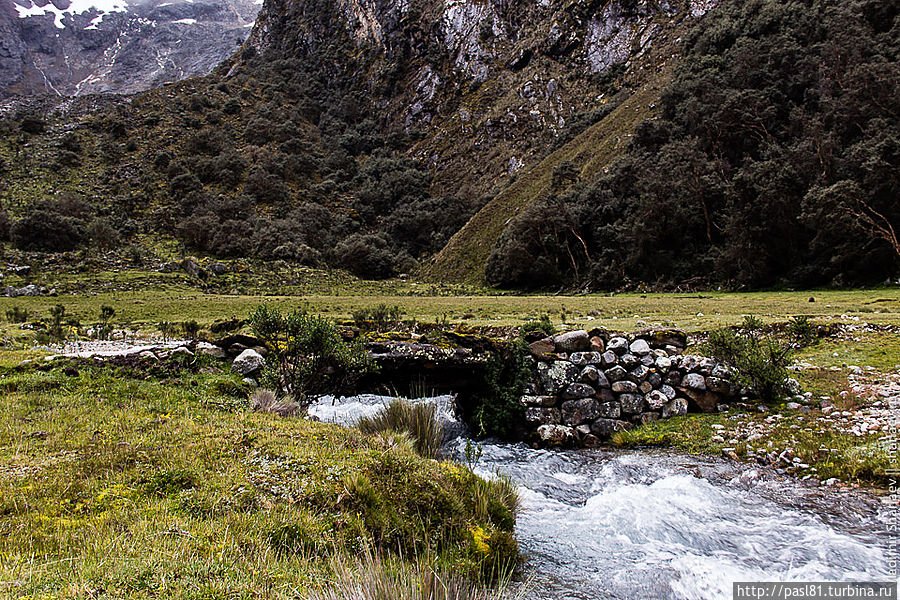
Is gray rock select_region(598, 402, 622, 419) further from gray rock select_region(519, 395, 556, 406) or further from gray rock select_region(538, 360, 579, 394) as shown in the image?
gray rock select_region(519, 395, 556, 406)

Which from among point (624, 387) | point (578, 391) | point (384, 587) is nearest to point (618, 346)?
point (624, 387)

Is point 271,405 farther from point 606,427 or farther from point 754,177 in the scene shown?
point 754,177

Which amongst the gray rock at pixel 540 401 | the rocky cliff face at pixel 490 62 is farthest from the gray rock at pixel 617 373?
the rocky cliff face at pixel 490 62

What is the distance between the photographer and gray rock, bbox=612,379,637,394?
998 cm

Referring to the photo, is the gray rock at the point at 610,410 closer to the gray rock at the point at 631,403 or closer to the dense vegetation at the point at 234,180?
the gray rock at the point at 631,403

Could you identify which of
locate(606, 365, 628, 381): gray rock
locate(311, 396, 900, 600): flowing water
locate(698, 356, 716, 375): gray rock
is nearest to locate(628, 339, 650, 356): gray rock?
locate(606, 365, 628, 381): gray rock

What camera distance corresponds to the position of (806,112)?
37.0 metres

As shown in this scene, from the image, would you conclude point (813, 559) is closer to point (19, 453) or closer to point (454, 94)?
point (19, 453)

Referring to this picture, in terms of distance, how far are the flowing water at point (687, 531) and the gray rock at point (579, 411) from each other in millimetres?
1951

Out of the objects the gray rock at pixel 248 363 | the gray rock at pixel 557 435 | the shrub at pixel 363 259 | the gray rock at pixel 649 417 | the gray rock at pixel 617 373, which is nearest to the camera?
the gray rock at pixel 557 435

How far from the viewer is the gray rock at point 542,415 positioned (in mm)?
9930

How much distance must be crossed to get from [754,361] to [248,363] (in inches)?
439

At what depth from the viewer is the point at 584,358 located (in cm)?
1041

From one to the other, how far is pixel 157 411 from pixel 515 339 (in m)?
7.44
